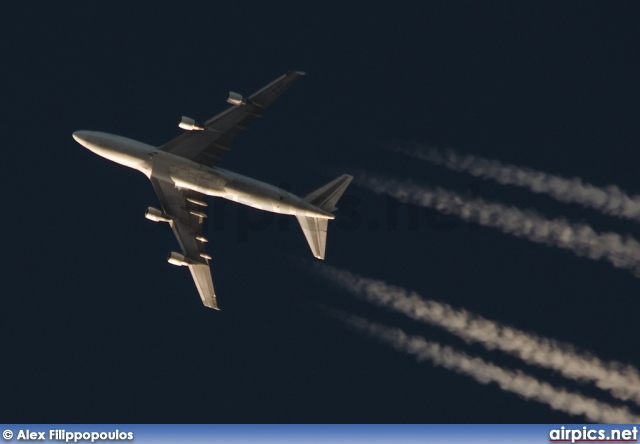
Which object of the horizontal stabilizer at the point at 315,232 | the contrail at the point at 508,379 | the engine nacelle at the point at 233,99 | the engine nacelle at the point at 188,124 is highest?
the engine nacelle at the point at 233,99

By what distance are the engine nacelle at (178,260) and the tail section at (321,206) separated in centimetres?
1088

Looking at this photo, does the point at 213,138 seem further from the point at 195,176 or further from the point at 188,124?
the point at 195,176

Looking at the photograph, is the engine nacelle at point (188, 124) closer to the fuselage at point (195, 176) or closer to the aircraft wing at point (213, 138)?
the aircraft wing at point (213, 138)

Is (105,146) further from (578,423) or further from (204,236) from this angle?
(578,423)

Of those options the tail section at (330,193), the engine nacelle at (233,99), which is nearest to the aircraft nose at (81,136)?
the engine nacelle at (233,99)

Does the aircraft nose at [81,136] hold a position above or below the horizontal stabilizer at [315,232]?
above

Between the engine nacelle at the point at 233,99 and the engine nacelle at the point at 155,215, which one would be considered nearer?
the engine nacelle at the point at 233,99

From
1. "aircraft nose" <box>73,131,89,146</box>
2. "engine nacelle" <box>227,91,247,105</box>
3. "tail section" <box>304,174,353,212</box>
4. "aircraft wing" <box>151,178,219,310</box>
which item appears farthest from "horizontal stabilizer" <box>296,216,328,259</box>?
"aircraft nose" <box>73,131,89,146</box>

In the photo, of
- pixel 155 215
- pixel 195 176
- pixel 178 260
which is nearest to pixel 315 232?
pixel 195 176

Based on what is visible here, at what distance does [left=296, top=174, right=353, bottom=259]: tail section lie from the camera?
96688mm

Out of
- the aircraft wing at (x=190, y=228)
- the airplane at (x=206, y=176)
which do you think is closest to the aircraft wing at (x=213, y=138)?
the airplane at (x=206, y=176)

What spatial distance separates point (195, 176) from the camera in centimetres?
9788

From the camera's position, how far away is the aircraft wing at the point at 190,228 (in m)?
99.6

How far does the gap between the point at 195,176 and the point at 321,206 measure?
35.2 ft
